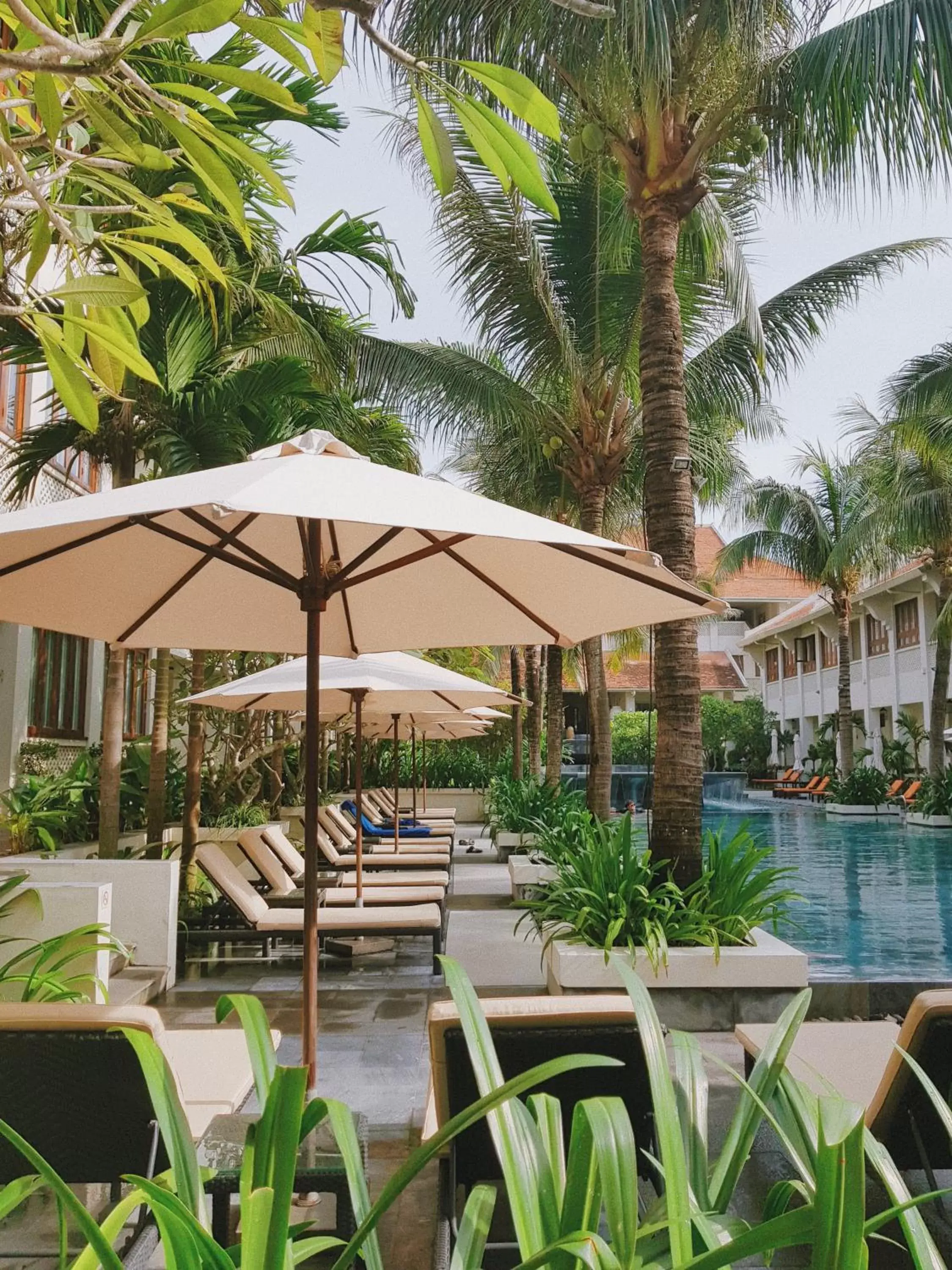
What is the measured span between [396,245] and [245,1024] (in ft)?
26.1

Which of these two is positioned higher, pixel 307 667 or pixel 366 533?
pixel 366 533

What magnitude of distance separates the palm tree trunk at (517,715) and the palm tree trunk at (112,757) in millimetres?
8559

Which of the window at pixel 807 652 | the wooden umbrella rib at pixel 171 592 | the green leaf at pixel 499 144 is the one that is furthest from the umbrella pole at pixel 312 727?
the window at pixel 807 652

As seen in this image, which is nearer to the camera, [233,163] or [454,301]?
[233,163]

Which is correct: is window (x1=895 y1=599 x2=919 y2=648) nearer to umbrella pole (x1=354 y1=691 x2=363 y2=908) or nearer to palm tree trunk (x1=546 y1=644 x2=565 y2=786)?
palm tree trunk (x1=546 y1=644 x2=565 y2=786)

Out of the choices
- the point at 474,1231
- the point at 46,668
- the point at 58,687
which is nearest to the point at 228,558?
the point at 474,1231

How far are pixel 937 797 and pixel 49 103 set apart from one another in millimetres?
26056

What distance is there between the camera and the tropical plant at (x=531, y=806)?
1446 cm

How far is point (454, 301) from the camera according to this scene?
13.8 metres

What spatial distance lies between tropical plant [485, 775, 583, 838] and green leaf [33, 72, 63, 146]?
35.5 ft

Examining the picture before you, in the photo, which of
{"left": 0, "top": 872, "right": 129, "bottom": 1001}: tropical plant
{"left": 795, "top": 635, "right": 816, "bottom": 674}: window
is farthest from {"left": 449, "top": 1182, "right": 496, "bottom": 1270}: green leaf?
{"left": 795, "top": 635, "right": 816, "bottom": 674}: window

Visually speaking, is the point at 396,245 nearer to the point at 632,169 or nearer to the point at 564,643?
the point at 632,169

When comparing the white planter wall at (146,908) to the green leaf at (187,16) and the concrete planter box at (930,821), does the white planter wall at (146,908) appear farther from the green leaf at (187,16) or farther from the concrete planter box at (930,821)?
the concrete planter box at (930,821)

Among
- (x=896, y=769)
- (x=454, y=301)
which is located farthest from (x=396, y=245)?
(x=896, y=769)
